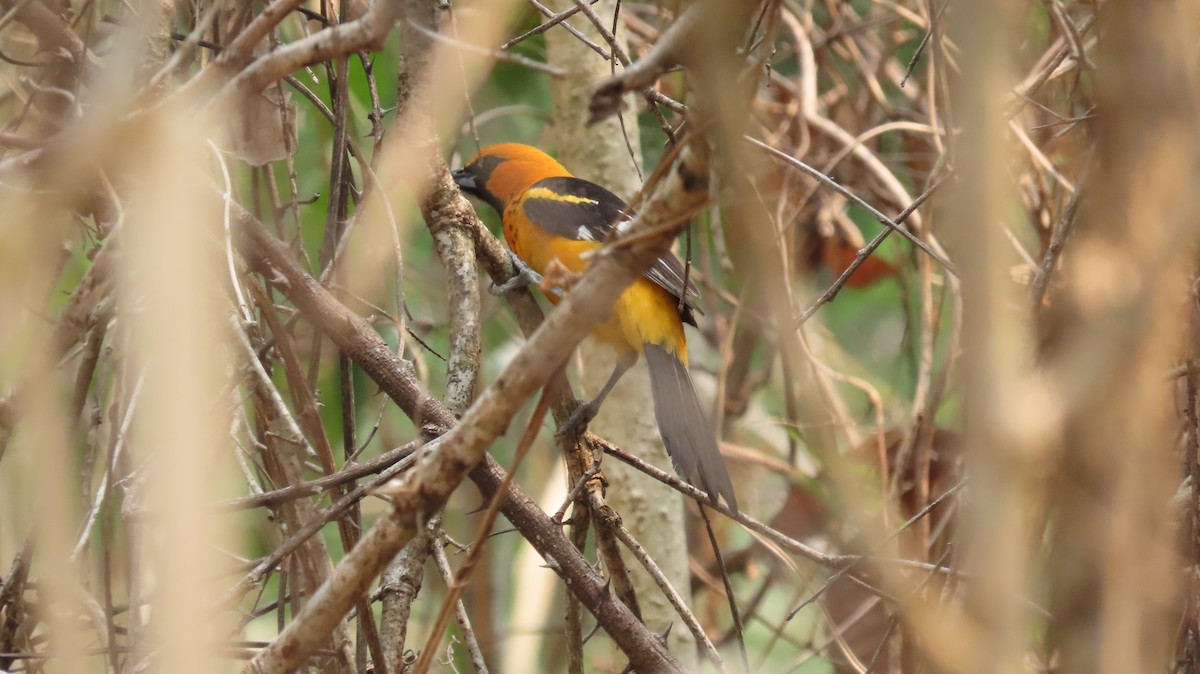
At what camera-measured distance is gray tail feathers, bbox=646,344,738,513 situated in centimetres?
325

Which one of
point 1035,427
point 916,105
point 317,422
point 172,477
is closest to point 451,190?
point 317,422

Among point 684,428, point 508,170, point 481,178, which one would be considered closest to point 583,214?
point 508,170

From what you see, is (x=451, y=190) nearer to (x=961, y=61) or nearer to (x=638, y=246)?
(x=638, y=246)

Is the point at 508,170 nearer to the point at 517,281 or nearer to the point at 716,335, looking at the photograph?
the point at 716,335

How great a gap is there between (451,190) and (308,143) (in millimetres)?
1906

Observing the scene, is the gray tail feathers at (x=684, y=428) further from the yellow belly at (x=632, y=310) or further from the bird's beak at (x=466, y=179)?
the bird's beak at (x=466, y=179)

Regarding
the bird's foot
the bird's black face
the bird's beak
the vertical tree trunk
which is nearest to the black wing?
the vertical tree trunk

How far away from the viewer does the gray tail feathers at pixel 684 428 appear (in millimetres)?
3252

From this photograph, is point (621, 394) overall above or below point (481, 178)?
below

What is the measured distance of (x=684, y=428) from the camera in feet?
11.3

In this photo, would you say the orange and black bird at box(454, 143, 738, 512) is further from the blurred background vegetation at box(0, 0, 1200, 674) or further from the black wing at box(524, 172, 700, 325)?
the blurred background vegetation at box(0, 0, 1200, 674)

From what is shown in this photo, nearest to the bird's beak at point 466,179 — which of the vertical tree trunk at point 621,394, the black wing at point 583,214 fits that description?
the vertical tree trunk at point 621,394

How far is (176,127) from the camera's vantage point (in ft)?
2.93

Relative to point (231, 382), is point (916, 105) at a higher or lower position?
higher
